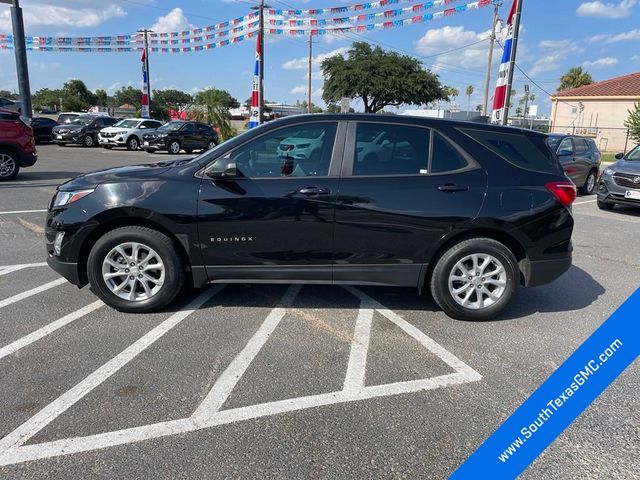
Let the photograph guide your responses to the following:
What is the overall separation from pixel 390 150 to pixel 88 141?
24.5 m

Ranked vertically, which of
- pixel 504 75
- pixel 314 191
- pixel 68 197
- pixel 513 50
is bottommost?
pixel 68 197

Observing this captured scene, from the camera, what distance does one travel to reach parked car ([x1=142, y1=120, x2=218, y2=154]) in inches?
873

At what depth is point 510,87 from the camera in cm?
1277

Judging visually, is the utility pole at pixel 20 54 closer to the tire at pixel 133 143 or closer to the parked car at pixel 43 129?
the parked car at pixel 43 129

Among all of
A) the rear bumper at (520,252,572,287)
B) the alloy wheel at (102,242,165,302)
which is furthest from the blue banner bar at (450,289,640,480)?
the alloy wheel at (102,242,165,302)

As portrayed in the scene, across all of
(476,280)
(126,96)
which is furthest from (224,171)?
(126,96)

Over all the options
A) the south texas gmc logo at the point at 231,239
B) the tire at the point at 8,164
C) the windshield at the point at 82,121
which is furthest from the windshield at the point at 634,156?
the windshield at the point at 82,121

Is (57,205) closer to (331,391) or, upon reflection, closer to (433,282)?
(331,391)

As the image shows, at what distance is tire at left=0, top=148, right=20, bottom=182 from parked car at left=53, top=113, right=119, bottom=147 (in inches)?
549

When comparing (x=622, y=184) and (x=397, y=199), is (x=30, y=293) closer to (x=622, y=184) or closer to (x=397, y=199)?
(x=397, y=199)

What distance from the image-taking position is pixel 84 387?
3.04 m

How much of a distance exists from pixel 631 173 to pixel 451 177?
25.5 feet

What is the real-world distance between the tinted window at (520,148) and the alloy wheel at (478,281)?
35.3 inches

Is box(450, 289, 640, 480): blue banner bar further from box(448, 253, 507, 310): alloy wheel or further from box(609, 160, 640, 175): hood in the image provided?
box(609, 160, 640, 175): hood
